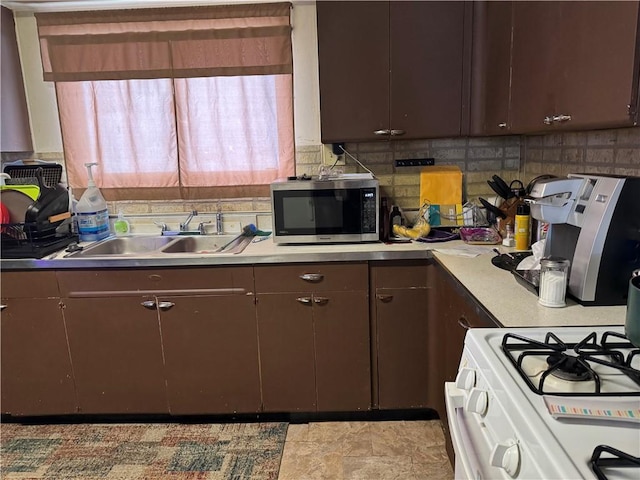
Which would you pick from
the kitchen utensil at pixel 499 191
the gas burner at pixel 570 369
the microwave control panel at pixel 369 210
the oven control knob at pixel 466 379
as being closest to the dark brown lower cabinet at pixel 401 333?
the microwave control panel at pixel 369 210

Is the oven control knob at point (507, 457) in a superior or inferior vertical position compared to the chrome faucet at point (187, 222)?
inferior

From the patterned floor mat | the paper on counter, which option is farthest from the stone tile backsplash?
the patterned floor mat

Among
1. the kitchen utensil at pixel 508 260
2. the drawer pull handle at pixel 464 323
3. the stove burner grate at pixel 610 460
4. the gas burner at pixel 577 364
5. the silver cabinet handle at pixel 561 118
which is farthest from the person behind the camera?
the kitchen utensil at pixel 508 260

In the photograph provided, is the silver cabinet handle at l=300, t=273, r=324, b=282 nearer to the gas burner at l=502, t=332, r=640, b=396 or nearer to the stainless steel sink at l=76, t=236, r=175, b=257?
the stainless steel sink at l=76, t=236, r=175, b=257

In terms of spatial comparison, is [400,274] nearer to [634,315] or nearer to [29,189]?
[634,315]

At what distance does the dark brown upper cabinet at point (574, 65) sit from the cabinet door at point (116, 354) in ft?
6.18

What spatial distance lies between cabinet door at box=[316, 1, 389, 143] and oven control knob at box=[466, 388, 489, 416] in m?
1.64

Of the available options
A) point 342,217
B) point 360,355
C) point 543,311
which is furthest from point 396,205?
point 543,311

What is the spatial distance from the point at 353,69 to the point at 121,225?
1581mm

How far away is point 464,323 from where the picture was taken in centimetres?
167

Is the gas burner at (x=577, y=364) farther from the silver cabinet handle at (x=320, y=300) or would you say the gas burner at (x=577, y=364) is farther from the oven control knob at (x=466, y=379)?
the silver cabinet handle at (x=320, y=300)

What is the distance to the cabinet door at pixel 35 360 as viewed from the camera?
228 centimetres

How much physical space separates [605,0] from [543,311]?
0.87 metres

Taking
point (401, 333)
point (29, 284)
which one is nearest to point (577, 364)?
point (401, 333)
